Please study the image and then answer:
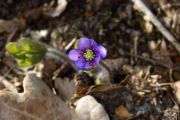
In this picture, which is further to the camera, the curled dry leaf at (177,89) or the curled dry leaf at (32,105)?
the curled dry leaf at (177,89)

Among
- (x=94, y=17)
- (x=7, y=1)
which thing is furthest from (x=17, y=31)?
(x=94, y=17)

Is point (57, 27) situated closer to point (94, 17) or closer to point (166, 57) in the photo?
point (94, 17)

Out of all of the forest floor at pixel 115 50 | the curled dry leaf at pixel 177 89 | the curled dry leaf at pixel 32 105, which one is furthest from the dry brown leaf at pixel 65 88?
the curled dry leaf at pixel 177 89

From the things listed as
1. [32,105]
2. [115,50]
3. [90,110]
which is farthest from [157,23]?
[32,105]

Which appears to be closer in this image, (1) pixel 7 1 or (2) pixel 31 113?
(2) pixel 31 113

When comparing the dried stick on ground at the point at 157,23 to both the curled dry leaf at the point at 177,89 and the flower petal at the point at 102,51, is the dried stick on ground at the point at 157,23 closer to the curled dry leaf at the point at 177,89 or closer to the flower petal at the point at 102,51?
the curled dry leaf at the point at 177,89
